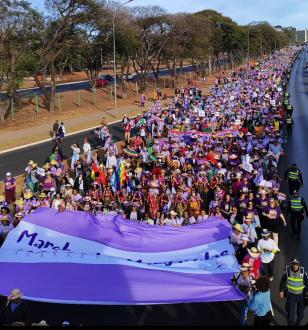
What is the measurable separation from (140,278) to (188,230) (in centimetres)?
263

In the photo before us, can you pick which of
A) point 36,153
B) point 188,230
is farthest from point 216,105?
point 188,230

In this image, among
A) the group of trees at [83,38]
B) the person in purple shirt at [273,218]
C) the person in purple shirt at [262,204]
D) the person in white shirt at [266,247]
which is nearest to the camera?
the person in white shirt at [266,247]

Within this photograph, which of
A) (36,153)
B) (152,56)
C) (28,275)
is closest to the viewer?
(28,275)

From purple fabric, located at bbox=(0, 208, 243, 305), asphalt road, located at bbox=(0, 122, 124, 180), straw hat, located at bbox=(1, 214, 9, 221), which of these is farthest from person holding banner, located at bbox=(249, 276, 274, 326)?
asphalt road, located at bbox=(0, 122, 124, 180)

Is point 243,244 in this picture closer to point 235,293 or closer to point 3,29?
point 235,293

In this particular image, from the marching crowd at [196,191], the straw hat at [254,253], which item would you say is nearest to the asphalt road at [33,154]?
the marching crowd at [196,191]

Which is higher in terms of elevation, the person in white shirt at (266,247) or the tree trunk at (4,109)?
the tree trunk at (4,109)

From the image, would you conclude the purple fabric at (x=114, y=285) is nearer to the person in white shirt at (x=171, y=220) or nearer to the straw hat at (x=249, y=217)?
the straw hat at (x=249, y=217)

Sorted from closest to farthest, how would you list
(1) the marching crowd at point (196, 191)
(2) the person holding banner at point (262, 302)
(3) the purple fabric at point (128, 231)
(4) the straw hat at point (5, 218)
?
(2) the person holding banner at point (262, 302) < (1) the marching crowd at point (196, 191) < (3) the purple fabric at point (128, 231) < (4) the straw hat at point (5, 218)

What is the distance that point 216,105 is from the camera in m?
29.5

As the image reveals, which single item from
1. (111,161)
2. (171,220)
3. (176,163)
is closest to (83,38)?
(111,161)

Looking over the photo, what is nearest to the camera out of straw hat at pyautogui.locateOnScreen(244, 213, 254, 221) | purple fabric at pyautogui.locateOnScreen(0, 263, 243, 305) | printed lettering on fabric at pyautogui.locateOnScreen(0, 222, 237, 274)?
purple fabric at pyautogui.locateOnScreen(0, 263, 243, 305)

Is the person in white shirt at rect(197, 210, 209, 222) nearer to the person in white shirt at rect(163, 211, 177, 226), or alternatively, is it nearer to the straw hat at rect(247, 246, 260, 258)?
the person in white shirt at rect(163, 211, 177, 226)

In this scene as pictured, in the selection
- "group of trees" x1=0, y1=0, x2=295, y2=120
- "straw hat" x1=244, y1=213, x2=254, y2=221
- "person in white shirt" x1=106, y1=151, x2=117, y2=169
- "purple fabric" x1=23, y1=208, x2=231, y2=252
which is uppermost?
"group of trees" x1=0, y1=0, x2=295, y2=120
